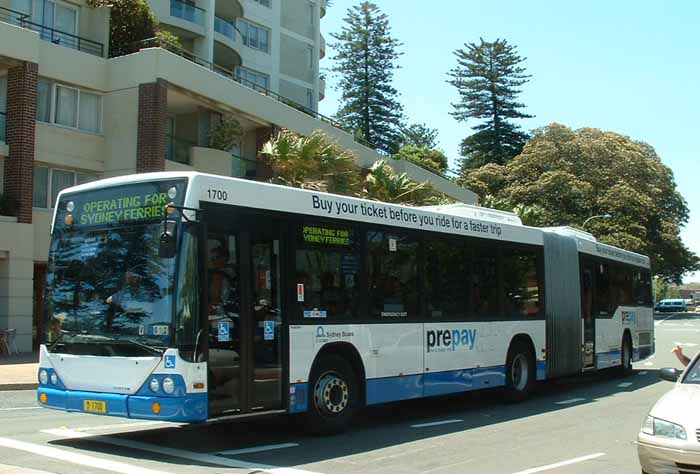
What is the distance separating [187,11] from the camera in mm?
39281

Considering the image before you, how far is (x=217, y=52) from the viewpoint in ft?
139

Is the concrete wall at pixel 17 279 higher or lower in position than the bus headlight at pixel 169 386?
higher

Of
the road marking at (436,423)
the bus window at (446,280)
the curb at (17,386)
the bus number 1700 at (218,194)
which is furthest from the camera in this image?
the curb at (17,386)

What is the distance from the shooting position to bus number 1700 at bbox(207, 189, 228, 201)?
28.7ft

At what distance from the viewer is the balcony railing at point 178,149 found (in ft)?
95.8

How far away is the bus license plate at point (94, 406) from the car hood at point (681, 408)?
18.8 ft

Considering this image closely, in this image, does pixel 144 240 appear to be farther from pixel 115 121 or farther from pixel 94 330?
pixel 115 121

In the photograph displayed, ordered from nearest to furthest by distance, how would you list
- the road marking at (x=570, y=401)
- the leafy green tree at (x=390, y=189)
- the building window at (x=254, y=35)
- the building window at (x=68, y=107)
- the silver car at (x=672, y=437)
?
the silver car at (x=672, y=437)
the road marking at (x=570, y=401)
the building window at (x=68, y=107)
the leafy green tree at (x=390, y=189)
the building window at (x=254, y=35)

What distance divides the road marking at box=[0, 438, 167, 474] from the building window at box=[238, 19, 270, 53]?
4196 centimetres

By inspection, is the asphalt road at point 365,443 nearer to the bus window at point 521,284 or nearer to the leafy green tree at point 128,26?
the bus window at point 521,284

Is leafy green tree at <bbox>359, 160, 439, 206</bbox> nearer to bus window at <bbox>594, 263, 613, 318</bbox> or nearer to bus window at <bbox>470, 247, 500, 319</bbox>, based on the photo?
bus window at <bbox>594, 263, 613, 318</bbox>

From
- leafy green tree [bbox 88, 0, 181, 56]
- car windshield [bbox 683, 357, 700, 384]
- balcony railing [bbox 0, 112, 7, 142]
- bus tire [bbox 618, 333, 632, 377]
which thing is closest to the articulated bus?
car windshield [bbox 683, 357, 700, 384]

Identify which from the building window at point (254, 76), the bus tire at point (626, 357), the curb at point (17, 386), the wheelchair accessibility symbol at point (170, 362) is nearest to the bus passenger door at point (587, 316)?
the bus tire at point (626, 357)

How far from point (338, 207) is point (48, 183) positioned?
18.2 metres
